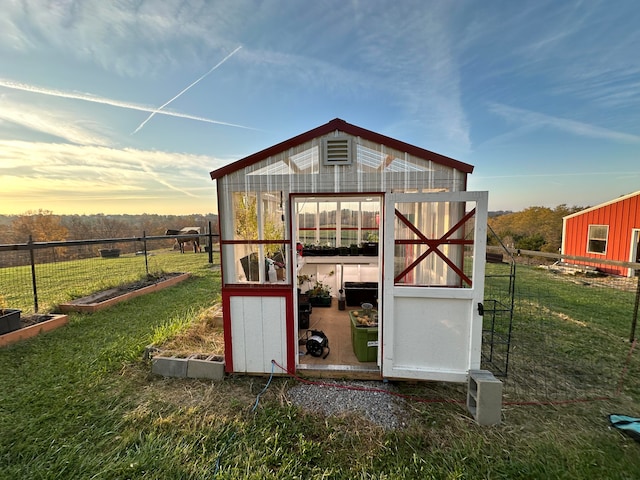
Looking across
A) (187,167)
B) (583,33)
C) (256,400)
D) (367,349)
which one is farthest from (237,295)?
(583,33)

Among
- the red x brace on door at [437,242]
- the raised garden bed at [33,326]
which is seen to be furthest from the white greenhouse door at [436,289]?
the raised garden bed at [33,326]

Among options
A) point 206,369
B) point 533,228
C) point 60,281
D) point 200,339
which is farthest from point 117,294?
point 533,228

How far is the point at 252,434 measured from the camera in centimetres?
261

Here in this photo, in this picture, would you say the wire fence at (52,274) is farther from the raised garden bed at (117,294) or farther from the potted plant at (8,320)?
the raised garden bed at (117,294)

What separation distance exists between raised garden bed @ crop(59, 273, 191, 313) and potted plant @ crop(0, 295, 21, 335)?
1.35m

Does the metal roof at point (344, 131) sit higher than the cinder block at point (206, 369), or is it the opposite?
the metal roof at point (344, 131)

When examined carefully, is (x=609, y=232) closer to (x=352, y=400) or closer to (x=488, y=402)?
(x=488, y=402)

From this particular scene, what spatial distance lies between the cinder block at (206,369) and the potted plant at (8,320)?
3513mm

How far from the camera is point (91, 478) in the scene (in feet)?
6.88

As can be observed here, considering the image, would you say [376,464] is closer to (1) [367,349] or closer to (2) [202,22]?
(1) [367,349]

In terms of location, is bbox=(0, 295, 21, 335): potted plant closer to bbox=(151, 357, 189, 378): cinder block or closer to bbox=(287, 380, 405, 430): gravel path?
bbox=(151, 357, 189, 378): cinder block

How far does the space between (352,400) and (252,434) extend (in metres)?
1.19

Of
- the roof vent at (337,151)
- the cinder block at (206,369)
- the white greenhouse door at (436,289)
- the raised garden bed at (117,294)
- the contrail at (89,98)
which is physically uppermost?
the contrail at (89,98)

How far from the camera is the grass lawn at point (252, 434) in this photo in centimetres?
221
